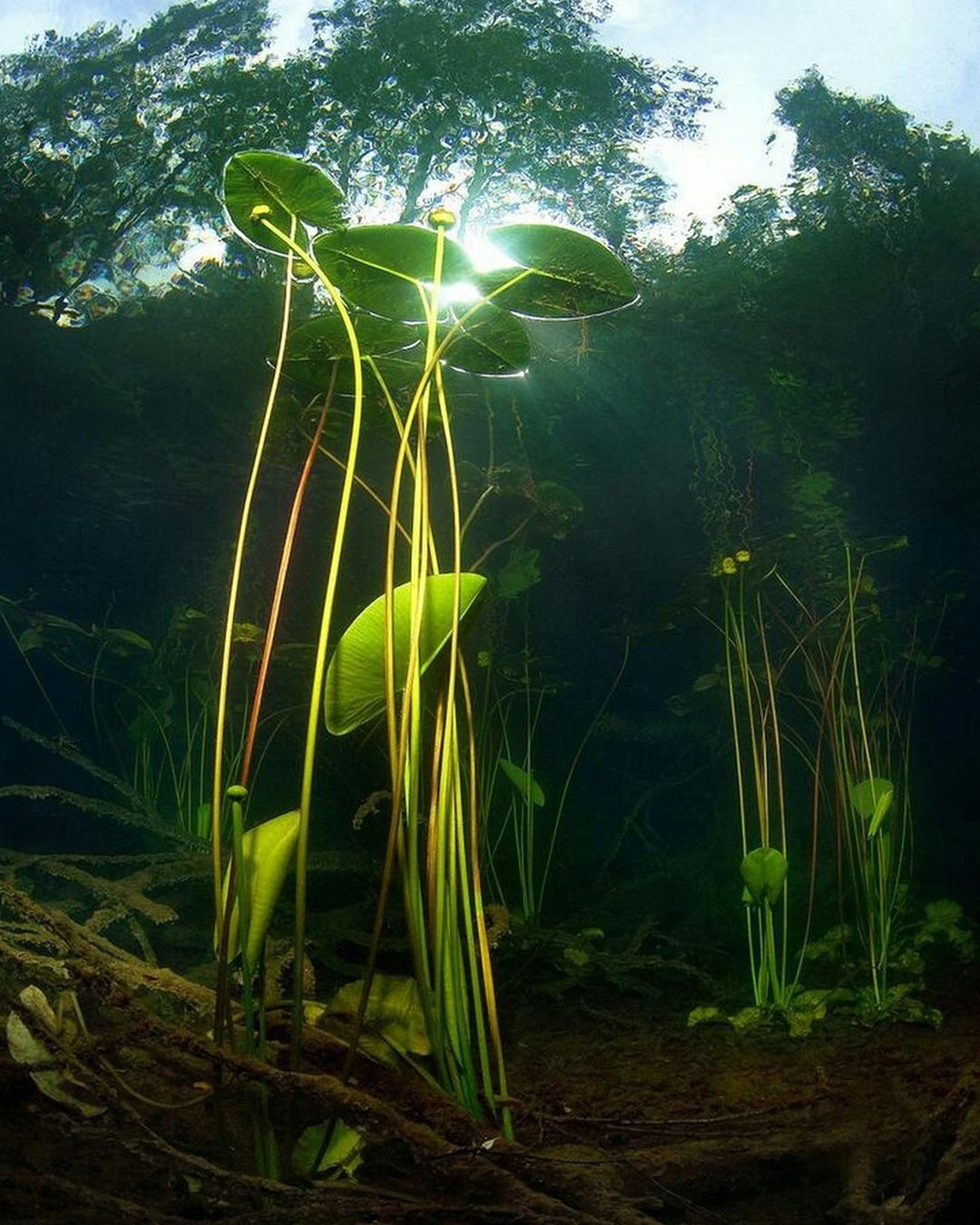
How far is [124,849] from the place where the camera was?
5.75 m

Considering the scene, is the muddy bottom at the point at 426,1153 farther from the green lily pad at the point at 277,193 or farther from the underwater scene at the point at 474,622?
the green lily pad at the point at 277,193

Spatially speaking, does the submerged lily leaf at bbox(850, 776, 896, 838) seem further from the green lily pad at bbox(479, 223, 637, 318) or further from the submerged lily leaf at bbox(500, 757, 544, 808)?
the green lily pad at bbox(479, 223, 637, 318)

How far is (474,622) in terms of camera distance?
1742 mm

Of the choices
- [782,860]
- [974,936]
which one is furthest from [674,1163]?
[974,936]

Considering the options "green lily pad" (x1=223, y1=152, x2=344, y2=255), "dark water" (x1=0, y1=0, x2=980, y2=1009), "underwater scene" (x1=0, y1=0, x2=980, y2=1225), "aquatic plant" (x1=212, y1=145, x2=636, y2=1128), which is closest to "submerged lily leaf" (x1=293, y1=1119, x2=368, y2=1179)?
"underwater scene" (x1=0, y1=0, x2=980, y2=1225)

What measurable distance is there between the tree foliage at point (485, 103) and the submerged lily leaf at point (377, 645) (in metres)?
2.77

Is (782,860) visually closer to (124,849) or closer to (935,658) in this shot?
(935,658)

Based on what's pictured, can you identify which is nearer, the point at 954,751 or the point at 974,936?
the point at 974,936

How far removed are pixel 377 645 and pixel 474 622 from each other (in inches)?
10.3

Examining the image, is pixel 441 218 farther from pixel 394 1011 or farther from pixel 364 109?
pixel 364 109

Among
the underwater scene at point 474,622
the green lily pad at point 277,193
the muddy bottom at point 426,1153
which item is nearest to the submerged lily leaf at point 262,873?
the underwater scene at point 474,622

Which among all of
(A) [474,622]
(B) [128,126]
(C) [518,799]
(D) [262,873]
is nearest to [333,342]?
(A) [474,622]

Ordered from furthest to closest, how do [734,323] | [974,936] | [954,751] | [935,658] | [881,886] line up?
[954,751], [935,658], [734,323], [974,936], [881,886]

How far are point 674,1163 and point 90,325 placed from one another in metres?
4.81
